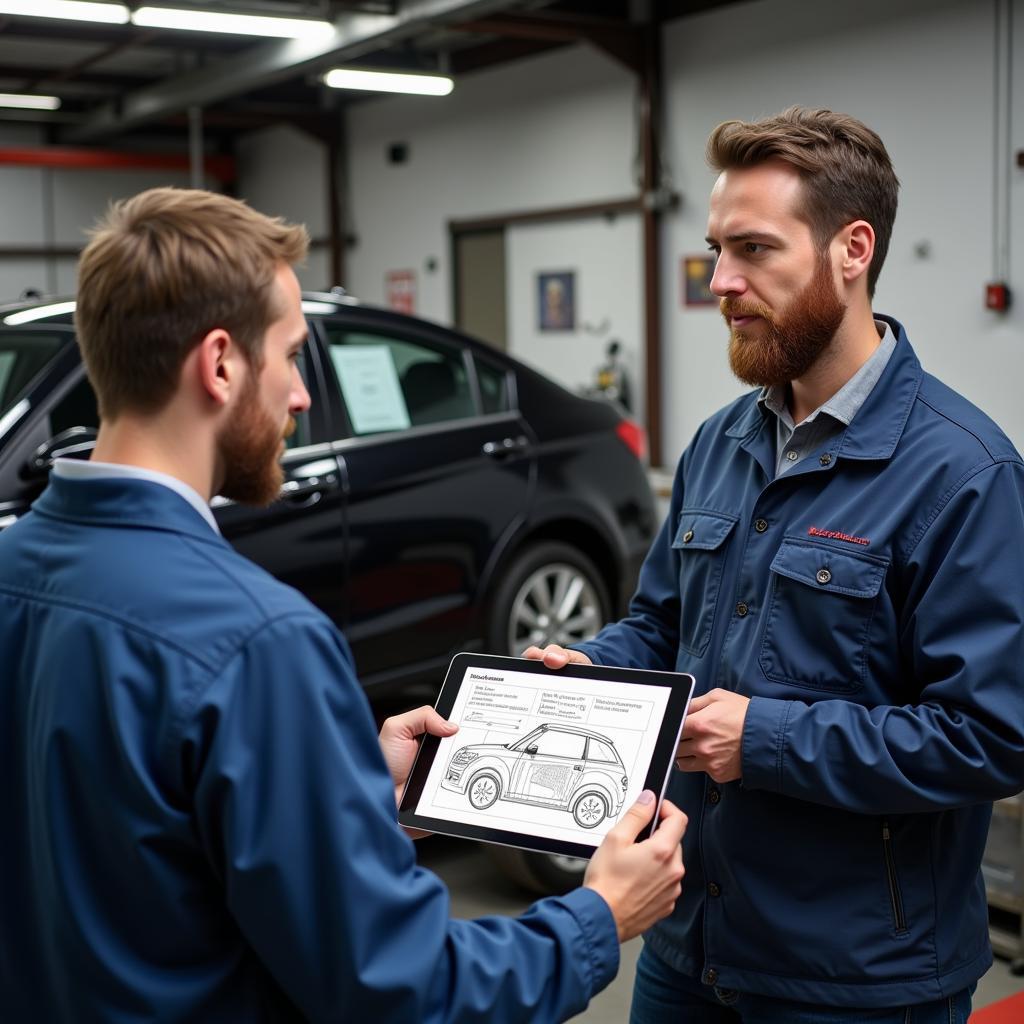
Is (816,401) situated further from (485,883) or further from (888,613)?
(485,883)

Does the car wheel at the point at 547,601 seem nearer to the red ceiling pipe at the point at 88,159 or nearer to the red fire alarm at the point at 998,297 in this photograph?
the red fire alarm at the point at 998,297

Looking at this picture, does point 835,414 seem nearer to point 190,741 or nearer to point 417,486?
point 190,741

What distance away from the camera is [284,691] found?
109 cm

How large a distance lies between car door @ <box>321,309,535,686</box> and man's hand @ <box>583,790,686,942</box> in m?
2.51

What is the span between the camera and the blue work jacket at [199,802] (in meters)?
1.08

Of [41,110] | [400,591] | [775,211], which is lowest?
[400,591]

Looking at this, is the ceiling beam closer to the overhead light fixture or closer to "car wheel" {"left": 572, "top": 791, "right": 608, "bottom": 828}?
the overhead light fixture

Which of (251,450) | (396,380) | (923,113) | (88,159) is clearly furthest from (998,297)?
(88,159)

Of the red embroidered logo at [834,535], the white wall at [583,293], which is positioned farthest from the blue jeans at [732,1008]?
the white wall at [583,293]

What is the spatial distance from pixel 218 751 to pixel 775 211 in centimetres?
108

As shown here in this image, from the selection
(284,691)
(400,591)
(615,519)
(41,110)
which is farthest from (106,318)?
(41,110)

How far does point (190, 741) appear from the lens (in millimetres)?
1073

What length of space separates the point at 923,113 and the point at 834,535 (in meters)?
6.73

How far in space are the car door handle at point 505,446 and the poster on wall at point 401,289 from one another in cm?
795
